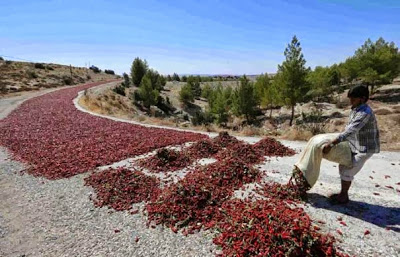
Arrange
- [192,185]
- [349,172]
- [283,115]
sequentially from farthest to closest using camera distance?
[283,115] → [192,185] → [349,172]

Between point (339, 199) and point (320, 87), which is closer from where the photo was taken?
point (339, 199)

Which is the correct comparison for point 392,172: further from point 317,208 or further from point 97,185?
point 97,185

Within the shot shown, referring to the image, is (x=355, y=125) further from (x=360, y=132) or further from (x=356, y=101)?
(x=356, y=101)

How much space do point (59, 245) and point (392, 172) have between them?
7760 millimetres

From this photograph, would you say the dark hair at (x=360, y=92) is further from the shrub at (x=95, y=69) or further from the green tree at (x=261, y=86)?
the shrub at (x=95, y=69)

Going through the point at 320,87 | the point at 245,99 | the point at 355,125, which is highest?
Result: the point at 320,87

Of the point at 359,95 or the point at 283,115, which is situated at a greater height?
the point at 359,95

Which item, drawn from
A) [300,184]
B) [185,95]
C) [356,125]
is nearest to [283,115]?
[185,95]

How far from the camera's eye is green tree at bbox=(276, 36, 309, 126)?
2966cm

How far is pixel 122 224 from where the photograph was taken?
481cm

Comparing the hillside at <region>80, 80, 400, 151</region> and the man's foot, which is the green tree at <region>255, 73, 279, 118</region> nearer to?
the hillside at <region>80, 80, 400, 151</region>

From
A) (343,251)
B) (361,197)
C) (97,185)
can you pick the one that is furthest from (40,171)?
(361,197)

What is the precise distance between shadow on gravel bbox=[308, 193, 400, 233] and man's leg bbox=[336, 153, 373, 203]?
0.18 meters

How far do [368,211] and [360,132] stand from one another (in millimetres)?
1513
